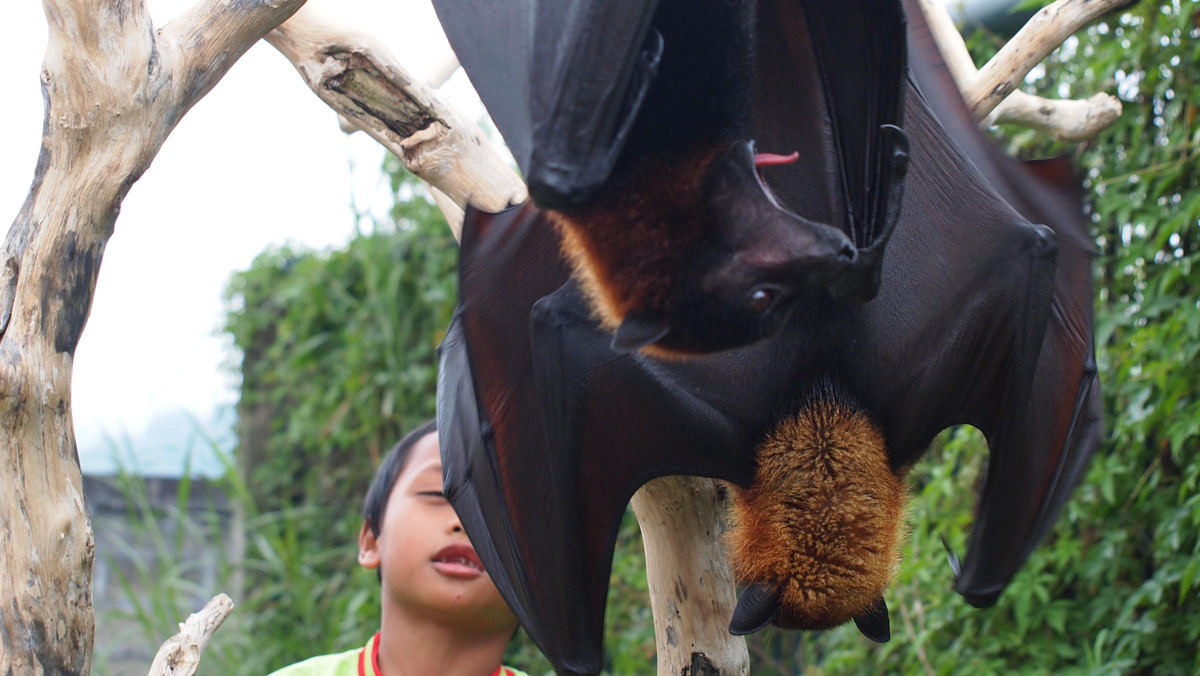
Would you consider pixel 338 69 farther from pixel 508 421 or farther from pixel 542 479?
pixel 542 479

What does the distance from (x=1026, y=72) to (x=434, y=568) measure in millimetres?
1611

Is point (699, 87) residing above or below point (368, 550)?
above

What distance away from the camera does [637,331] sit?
3.43ft

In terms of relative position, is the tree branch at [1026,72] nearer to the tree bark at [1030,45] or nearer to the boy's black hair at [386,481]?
the tree bark at [1030,45]

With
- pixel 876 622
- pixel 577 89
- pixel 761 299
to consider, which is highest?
pixel 577 89

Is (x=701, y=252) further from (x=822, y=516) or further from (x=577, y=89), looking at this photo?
(x=822, y=516)

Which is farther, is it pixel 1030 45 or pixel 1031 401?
pixel 1030 45

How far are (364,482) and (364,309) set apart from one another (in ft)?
2.90

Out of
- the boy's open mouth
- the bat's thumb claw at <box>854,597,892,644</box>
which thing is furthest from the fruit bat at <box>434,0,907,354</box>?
the boy's open mouth

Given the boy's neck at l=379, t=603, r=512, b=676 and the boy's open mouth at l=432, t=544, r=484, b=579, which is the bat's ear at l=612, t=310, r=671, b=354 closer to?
the boy's open mouth at l=432, t=544, r=484, b=579

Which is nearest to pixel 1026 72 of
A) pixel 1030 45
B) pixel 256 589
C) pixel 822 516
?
pixel 1030 45

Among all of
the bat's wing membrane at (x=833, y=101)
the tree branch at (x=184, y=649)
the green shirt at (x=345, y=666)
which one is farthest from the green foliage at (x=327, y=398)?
the bat's wing membrane at (x=833, y=101)

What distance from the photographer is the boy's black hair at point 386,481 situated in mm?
2186

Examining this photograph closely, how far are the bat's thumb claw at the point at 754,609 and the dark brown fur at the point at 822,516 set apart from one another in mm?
20
